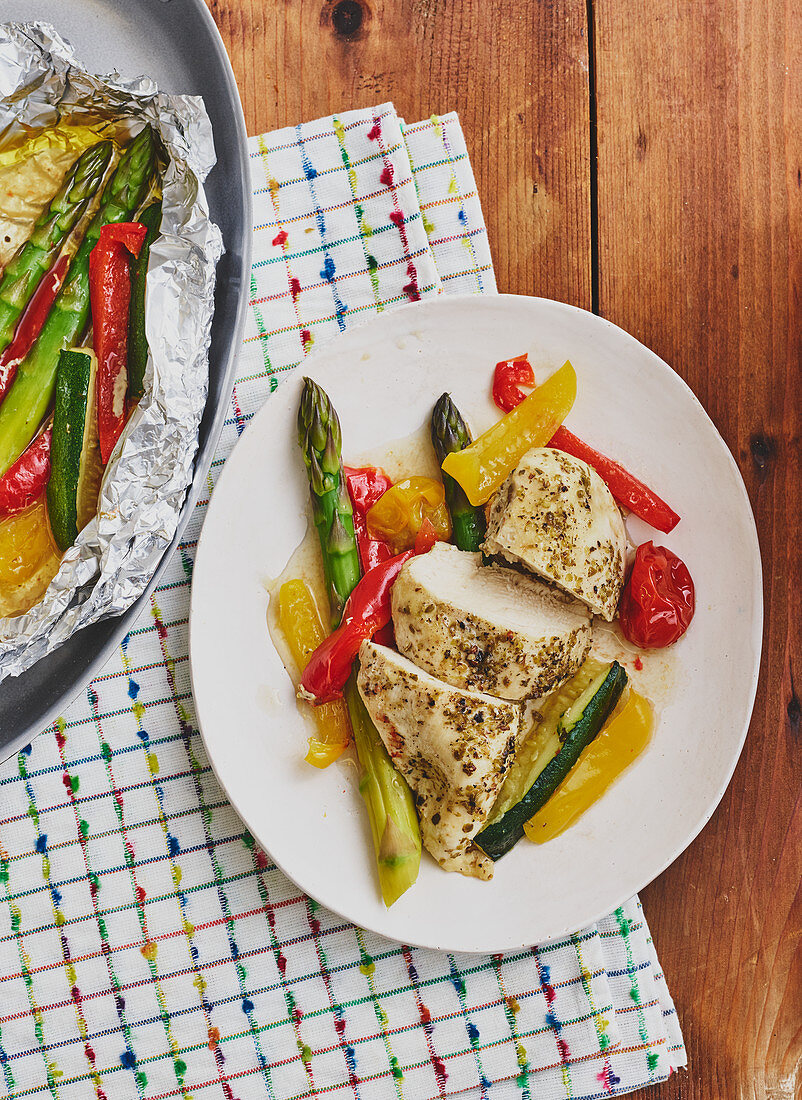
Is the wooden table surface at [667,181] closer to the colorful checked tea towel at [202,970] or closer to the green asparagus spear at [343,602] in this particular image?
the colorful checked tea towel at [202,970]

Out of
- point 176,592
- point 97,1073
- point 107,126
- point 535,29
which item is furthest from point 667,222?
point 97,1073

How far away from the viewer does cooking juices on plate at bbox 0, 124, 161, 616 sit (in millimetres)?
2416

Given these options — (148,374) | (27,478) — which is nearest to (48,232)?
(148,374)

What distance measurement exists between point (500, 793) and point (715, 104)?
2.18 metres

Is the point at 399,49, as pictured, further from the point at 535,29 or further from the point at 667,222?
the point at 667,222

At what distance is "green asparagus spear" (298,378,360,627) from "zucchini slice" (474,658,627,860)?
2.20 ft

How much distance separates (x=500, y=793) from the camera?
2492 mm

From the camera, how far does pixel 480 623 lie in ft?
7.80

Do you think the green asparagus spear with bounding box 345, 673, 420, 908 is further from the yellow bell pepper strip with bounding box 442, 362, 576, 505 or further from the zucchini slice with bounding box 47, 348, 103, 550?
the zucchini slice with bounding box 47, 348, 103, 550

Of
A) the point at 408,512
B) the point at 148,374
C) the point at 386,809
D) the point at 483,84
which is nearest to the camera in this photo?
the point at 148,374

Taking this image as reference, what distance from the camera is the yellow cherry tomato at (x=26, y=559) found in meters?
2.44

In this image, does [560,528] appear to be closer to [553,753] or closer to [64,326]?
[553,753]

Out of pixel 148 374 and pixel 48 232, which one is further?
pixel 48 232

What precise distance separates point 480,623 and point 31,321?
1515mm
